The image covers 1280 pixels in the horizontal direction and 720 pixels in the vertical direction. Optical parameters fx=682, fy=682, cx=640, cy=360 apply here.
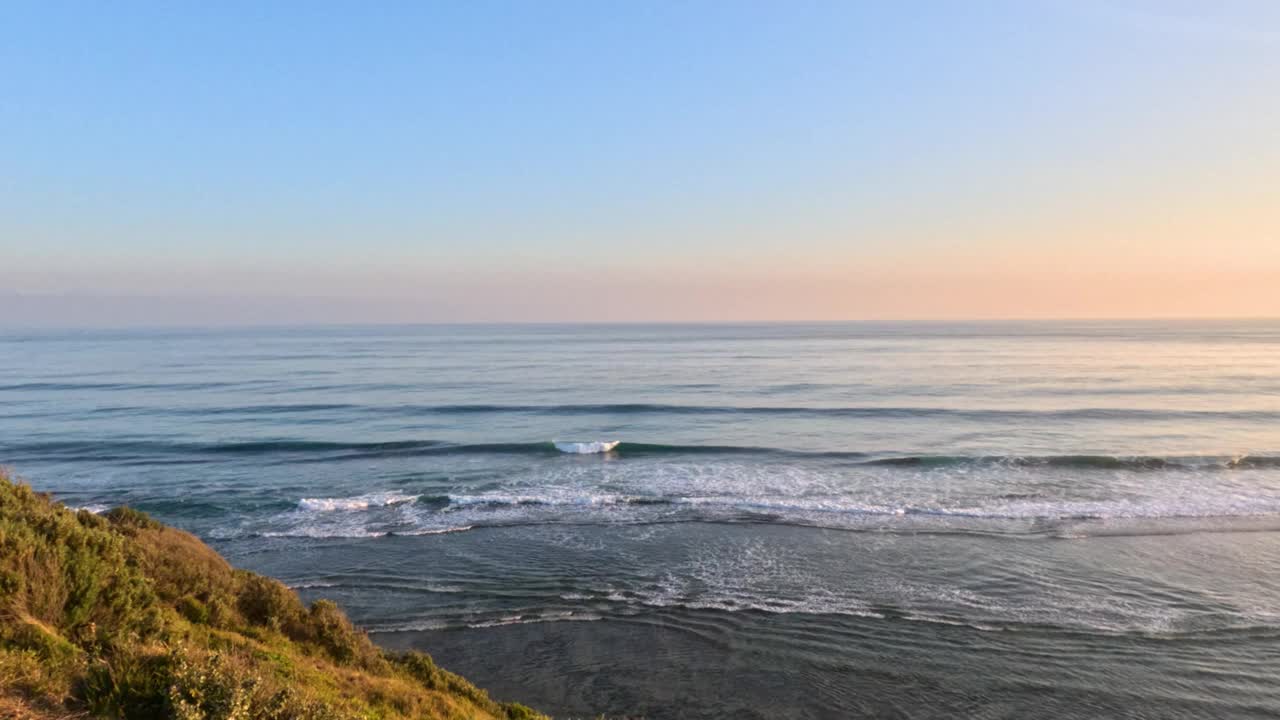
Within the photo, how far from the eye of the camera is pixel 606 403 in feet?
154

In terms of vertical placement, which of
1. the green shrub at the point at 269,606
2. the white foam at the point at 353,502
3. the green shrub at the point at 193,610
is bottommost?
the white foam at the point at 353,502

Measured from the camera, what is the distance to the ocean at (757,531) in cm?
1183

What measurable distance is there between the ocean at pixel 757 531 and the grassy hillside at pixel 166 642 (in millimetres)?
2638

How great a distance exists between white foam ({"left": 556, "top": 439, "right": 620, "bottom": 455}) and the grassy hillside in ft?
66.8

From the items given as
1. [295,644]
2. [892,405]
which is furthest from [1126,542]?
[892,405]

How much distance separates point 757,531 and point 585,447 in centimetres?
1394

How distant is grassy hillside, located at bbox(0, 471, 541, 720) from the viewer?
5781 mm

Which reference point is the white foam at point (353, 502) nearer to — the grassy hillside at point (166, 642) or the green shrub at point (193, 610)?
the grassy hillside at point (166, 642)

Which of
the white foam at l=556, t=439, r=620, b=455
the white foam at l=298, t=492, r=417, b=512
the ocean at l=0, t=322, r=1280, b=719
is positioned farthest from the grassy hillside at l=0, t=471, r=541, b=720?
the white foam at l=556, t=439, r=620, b=455

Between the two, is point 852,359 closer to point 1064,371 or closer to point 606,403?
point 1064,371

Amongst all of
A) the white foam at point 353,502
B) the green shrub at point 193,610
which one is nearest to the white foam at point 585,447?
the white foam at point 353,502

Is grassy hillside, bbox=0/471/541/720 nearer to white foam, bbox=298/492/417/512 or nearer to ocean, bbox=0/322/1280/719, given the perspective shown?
ocean, bbox=0/322/1280/719

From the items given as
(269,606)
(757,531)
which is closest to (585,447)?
(757,531)

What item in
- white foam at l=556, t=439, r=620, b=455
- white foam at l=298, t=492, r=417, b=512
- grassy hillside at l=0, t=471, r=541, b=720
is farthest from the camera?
white foam at l=556, t=439, r=620, b=455
